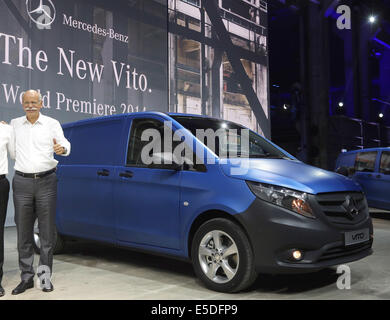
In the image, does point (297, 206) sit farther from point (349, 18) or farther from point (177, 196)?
point (349, 18)

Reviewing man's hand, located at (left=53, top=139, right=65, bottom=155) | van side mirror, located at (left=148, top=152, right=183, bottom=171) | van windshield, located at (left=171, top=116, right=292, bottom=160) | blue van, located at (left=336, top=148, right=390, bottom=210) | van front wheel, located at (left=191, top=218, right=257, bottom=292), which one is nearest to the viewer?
van front wheel, located at (left=191, top=218, right=257, bottom=292)

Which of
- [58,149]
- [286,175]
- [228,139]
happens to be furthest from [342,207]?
[58,149]

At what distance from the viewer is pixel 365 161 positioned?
33.1 ft

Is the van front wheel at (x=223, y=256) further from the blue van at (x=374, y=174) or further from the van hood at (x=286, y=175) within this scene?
the blue van at (x=374, y=174)

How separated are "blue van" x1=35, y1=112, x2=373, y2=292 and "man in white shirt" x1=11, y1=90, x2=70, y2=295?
34.7 inches

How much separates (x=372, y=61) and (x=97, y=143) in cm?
2592

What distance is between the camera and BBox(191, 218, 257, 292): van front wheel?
13.1ft

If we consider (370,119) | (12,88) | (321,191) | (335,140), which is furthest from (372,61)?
(321,191)

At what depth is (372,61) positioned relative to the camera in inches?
1104

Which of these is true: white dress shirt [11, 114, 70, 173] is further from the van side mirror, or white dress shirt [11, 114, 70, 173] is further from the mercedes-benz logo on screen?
the mercedes-benz logo on screen

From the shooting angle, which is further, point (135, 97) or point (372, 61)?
point (372, 61)

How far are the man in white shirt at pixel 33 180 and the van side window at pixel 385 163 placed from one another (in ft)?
23.7

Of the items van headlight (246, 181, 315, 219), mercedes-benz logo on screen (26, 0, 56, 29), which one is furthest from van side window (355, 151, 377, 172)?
mercedes-benz logo on screen (26, 0, 56, 29)

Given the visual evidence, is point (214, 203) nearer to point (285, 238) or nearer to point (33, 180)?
point (285, 238)
